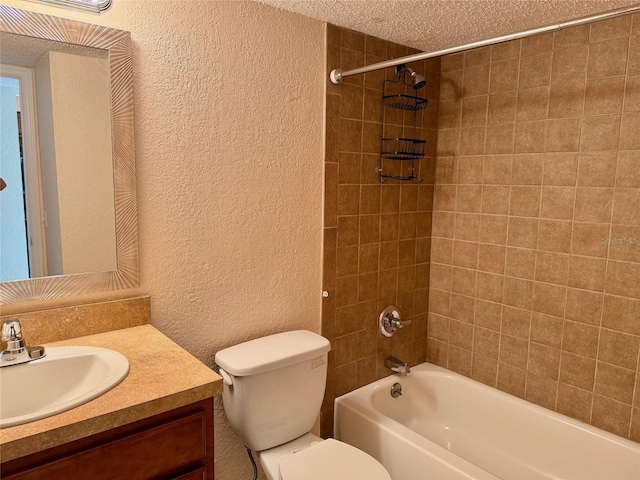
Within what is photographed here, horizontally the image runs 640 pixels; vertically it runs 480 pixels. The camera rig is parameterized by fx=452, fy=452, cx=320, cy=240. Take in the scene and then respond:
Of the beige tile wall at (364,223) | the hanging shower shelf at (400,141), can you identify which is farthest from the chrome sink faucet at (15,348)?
the hanging shower shelf at (400,141)

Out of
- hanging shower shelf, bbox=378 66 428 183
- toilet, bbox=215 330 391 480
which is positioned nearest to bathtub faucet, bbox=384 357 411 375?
toilet, bbox=215 330 391 480

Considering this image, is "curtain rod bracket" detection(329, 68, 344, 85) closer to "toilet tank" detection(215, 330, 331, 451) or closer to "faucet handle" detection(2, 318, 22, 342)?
"toilet tank" detection(215, 330, 331, 451)

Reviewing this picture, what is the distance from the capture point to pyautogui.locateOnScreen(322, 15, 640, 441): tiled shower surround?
1.91 metres

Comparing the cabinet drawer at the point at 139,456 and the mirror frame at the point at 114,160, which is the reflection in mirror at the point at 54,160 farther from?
the cabinet drawer at the point at 139,456

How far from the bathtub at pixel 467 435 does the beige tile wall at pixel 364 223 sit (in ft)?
0.52

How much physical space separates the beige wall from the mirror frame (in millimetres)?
36

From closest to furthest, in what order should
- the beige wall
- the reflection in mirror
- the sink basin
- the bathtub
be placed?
the sink basin < the reflection in mirror < the beige wall < the bathtub

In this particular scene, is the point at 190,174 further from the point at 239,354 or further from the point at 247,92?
the point at 239,354

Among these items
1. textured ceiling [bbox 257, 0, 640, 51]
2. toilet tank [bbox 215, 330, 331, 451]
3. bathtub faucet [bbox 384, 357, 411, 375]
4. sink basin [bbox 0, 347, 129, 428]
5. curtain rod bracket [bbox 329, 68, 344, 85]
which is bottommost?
bathtub faucet [bbox 384, 357, 411, 375]

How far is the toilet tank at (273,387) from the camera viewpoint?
162 centimetres

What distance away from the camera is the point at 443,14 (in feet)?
5.99

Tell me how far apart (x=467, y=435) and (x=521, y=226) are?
1132 mm

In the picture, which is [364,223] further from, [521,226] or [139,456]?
[139,456]

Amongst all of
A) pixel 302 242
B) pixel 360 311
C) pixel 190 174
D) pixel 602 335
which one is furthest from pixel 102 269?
pixel 602 335
